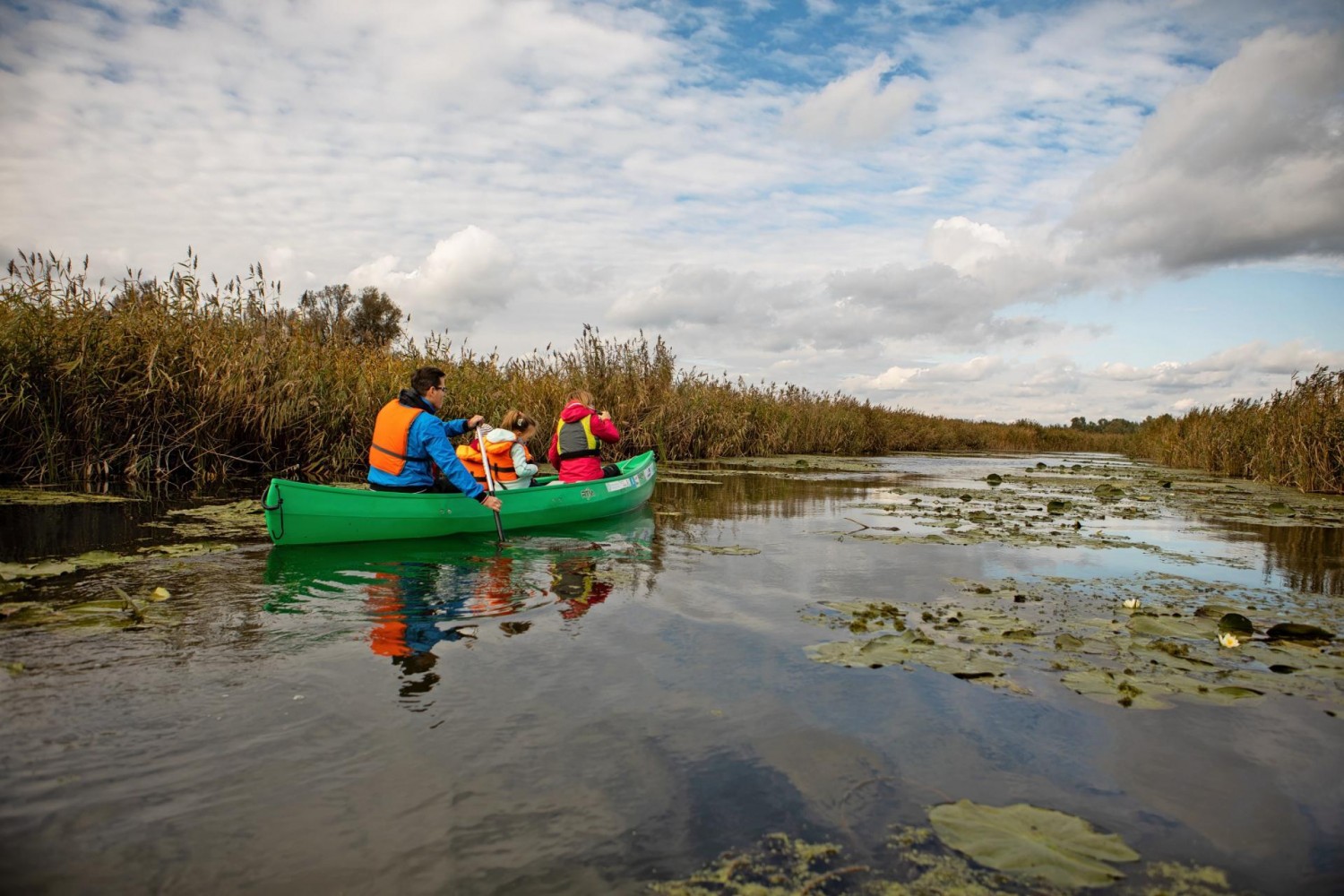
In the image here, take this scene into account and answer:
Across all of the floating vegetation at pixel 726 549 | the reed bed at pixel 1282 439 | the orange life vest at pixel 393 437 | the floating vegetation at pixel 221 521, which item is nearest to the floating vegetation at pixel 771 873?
the floating vegetation at pixel 726 549

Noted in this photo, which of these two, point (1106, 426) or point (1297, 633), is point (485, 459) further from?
point (1106, 426)

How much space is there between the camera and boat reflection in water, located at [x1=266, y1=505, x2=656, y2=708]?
425cm

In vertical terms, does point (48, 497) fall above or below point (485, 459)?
below

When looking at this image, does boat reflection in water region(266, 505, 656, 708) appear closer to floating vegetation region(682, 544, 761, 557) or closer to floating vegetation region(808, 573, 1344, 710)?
floating vegetation region(682, 544, 761, 557)

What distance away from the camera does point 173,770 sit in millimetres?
2596

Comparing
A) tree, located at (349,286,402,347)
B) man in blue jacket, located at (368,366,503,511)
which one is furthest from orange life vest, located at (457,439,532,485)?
tree, located at (349,286,402,347)

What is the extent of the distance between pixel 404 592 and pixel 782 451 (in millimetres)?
18847

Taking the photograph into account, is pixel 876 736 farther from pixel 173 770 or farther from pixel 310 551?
pixel 310 551

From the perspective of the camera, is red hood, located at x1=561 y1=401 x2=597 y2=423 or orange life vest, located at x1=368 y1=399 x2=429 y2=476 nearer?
orange life vest, located at x1=368 y1=399 x2=429 y2=476

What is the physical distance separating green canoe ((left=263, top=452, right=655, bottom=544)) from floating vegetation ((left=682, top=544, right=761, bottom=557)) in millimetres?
1675

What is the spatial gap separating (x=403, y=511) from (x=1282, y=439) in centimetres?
1577

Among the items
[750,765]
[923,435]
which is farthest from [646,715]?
[923,435]

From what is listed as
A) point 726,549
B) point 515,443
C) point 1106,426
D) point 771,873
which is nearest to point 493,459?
point 515,443

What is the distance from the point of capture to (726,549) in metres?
7.23
